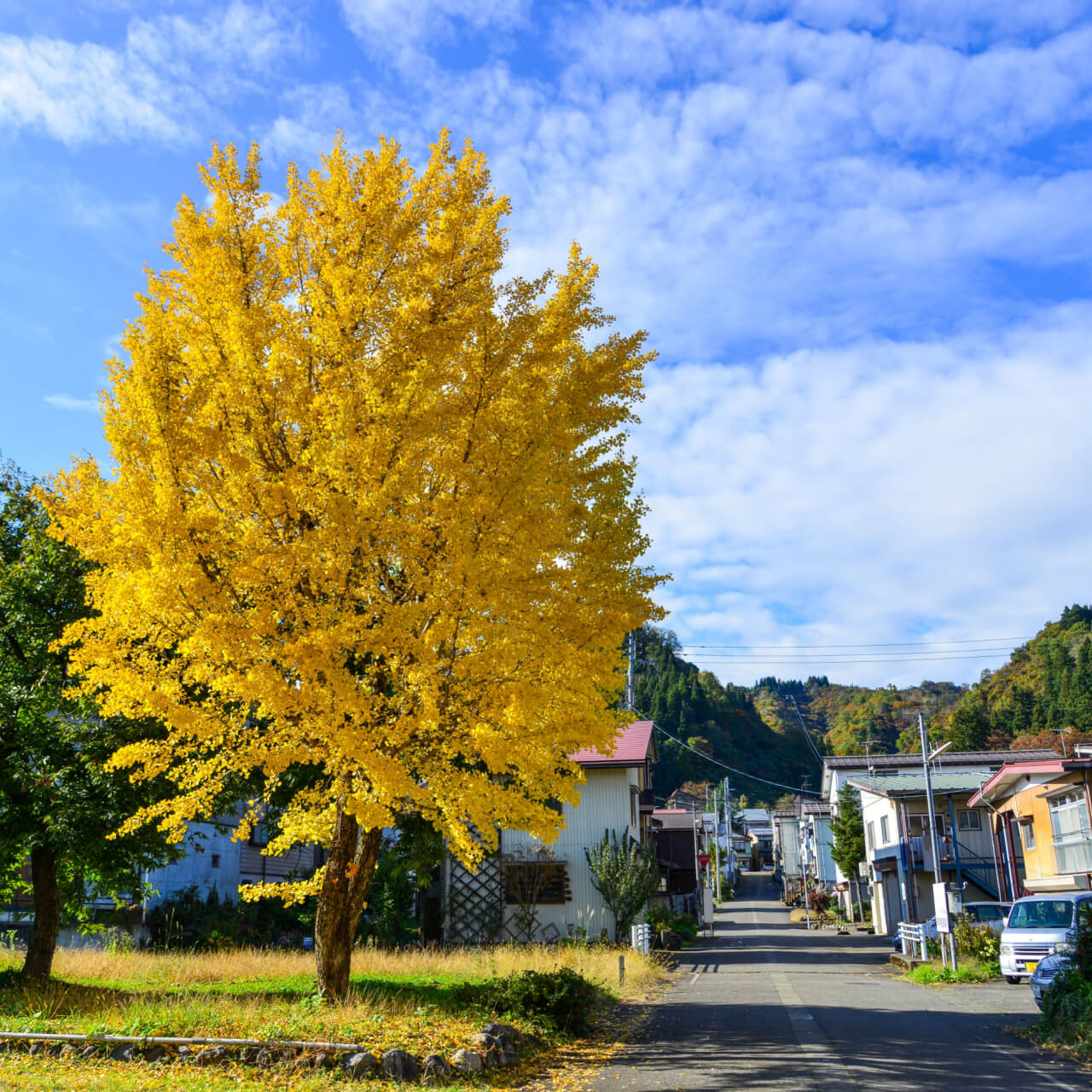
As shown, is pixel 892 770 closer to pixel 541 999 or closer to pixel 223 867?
pixel 223 867

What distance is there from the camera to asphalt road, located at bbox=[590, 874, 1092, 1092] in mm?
9211

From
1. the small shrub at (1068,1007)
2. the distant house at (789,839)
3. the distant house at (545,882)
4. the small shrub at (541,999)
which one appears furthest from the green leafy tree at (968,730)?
the small shrub at (541,999)

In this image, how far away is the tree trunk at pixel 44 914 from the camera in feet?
45.5

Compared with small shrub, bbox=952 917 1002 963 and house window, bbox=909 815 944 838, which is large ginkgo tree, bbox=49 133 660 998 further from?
house window, bbox=909 815 944 838

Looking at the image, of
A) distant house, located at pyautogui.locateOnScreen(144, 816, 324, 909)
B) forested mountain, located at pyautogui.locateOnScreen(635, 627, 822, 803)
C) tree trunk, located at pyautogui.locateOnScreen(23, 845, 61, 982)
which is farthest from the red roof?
forested mountain, located at pyautogui.locateOnScreen(635, 627, 822, 803)

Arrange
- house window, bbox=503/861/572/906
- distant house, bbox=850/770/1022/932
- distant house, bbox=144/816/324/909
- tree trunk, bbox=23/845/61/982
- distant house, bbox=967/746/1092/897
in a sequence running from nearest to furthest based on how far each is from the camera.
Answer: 1. tree trunk, bbox=23/845/61/982
2. distant house, bbox=967/746/1092/897
3. distant house, bbox=144/816/324/909
4. house window, bbox=503/861/572/906
5. distant house, bbox=850/770/1022/932

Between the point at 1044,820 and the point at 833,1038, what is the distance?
1997 centimetres

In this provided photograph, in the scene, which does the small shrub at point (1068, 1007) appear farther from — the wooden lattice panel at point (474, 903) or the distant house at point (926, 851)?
the distant house at point (926, 851)

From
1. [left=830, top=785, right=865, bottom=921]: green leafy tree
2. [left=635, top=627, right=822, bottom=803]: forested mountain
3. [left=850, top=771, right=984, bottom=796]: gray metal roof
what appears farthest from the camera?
[left=635, top=627, right=822, bottom=803]: forested mountain

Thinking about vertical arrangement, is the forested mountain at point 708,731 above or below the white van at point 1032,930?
above

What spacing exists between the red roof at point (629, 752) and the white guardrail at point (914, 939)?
8984mm

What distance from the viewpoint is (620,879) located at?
26062 millimetres

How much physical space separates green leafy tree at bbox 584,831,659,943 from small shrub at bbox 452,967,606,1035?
532 inches

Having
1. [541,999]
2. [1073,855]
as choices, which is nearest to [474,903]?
[541,999]
